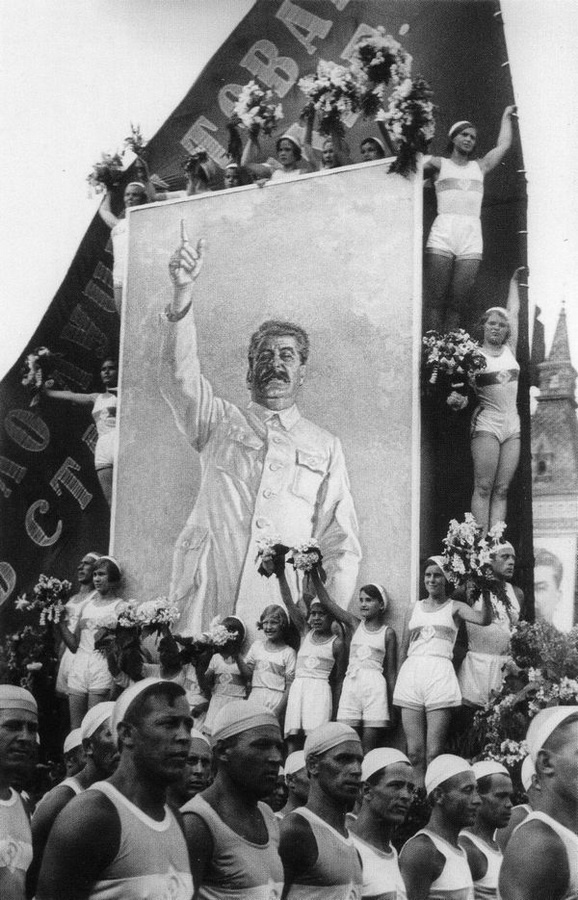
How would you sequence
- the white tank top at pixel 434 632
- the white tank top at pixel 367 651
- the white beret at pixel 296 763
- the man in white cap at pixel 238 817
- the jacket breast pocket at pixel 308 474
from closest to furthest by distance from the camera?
the man in white cap at pixel 238 817 < the white beret at pixel 296 763 < the white tank top at pixel 434 632 < the white tank top at pixel 367 651 < the jacket breast pocket at pixel 308 474

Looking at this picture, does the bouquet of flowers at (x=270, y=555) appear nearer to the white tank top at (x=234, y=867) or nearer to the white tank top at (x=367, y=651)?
the white tank top at (x=367, y=651)

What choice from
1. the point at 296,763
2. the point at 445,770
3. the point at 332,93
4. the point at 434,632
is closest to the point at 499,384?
the point at 434,632

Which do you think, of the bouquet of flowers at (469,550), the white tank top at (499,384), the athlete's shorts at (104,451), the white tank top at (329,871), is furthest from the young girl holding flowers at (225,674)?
the white tank top at (329,871)

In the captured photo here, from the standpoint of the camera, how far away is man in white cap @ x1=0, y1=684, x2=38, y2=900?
5121 mm

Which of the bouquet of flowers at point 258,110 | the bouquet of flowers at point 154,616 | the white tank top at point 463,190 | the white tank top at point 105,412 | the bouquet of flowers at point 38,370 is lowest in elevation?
the bouquet of flowers at point 154,616

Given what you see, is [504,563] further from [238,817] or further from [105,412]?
[238,817]

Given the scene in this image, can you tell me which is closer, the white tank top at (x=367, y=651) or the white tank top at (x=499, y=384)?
the white tank top at (x=367, y=651)

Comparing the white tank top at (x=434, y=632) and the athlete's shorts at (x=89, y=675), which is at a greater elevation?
the white tank top at (x=434, y=632)

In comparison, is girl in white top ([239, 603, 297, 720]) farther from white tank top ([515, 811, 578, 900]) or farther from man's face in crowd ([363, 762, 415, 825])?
white tank top ([515, 811, 578, 900])

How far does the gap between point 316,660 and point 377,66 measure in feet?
14.6

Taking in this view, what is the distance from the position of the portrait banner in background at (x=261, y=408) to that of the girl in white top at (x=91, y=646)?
0.56 ft

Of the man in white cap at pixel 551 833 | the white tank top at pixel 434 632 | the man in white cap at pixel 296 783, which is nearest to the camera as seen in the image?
the man in white cap at pixel 551 833

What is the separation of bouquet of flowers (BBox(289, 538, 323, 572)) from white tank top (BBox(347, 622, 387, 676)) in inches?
23.0

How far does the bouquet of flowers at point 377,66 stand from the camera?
988 centimetres
